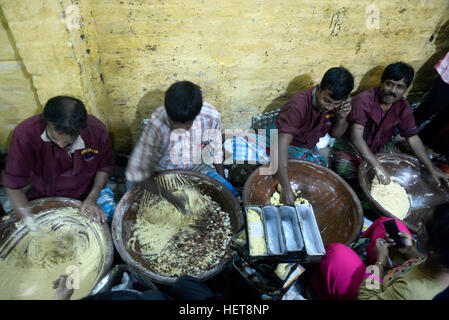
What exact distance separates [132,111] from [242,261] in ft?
6.77

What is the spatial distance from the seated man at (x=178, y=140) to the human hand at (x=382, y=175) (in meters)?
1.62

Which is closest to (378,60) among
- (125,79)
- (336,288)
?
(336,288)

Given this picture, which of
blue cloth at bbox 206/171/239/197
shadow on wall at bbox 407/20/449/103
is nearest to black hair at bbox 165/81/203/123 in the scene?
blue cloth at bbox 206/171/239/197

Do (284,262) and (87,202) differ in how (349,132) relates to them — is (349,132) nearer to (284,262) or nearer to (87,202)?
(284,262)

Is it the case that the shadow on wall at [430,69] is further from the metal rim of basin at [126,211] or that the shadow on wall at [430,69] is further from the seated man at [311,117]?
the metal rim of basin at [126,211]

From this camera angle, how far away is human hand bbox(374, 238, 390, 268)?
6.27ft

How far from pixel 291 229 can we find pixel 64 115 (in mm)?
1678

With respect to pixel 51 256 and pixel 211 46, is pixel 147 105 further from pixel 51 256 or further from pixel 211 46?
pixel 51 256

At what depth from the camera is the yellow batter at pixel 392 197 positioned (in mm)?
2615

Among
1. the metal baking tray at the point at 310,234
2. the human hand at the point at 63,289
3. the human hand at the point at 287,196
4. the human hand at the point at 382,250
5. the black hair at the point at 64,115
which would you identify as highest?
the black hair at the point at 64,115

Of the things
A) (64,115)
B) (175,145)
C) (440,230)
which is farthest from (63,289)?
(440,230)

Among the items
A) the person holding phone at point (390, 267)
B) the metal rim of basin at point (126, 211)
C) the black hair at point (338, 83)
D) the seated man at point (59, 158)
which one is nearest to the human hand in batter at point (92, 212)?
the seated man at point (59, 158)

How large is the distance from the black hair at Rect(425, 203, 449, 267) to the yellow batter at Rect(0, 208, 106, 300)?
80.3 inches

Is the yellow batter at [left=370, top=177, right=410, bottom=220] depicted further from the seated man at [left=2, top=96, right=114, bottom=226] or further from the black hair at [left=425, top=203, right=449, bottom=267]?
the seated man at [left=2, top=96, right=114, bottom=226]
